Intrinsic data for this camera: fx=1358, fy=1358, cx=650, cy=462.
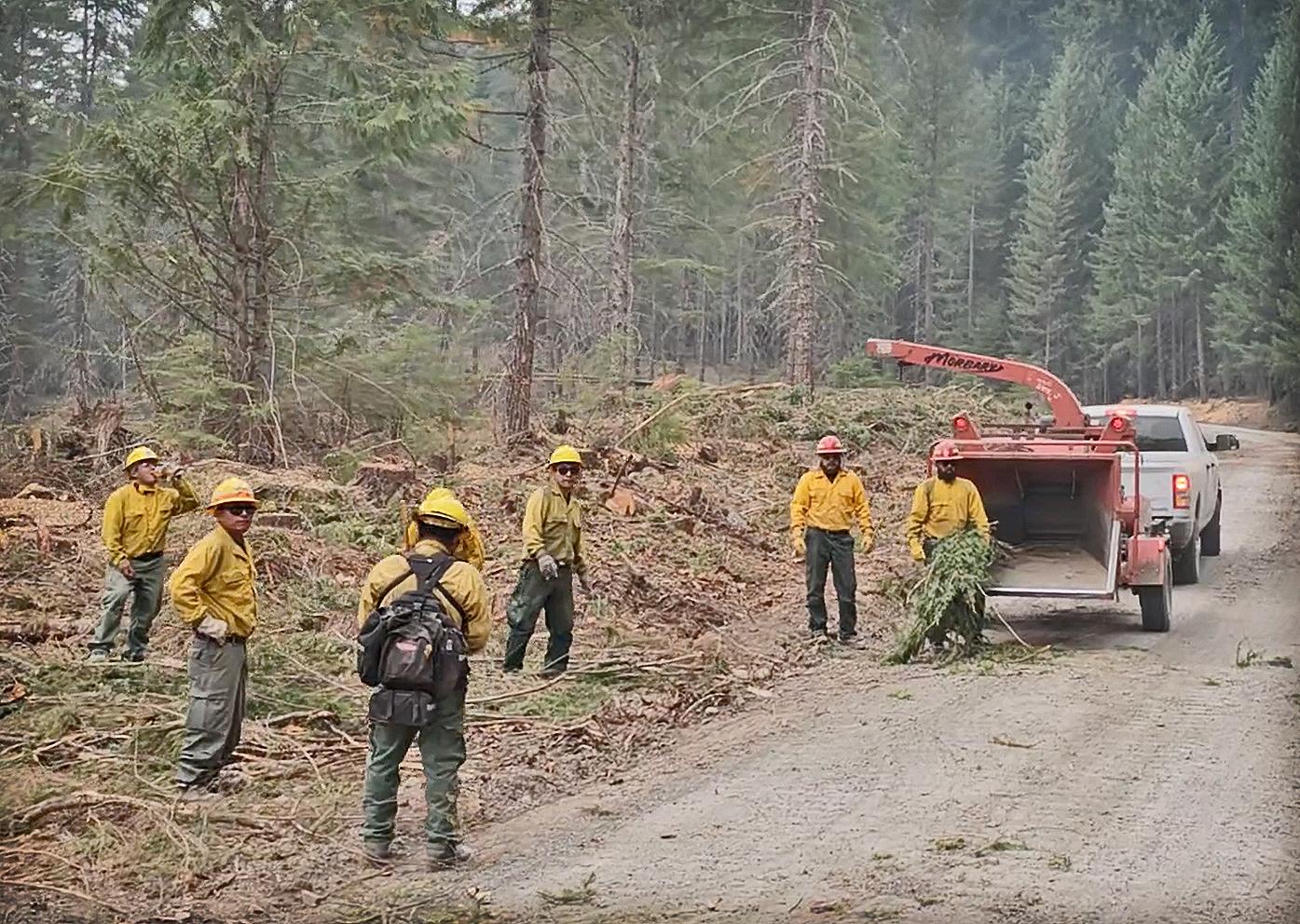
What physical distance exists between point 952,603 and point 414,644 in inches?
224

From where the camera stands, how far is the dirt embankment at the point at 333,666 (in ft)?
20.6

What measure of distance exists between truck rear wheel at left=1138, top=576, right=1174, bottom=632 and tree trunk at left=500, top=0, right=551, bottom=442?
30.6 ft

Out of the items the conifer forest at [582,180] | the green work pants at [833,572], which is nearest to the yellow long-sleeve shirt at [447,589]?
the conifer forest at [582,180]

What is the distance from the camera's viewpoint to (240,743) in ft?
26.1

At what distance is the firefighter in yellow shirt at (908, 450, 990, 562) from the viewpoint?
1079cm

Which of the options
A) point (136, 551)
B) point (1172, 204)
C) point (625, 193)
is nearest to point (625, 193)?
point (625, 193)

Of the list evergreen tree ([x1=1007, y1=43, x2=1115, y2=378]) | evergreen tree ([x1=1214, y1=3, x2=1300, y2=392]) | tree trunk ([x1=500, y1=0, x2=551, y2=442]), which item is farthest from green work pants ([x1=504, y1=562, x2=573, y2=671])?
tree trunk ([x1=500, y1=0, x2=551, y2=442])

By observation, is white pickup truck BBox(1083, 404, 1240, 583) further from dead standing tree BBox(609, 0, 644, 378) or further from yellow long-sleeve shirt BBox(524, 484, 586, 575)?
dead standing tree BBox(609, 0, 644, 378)

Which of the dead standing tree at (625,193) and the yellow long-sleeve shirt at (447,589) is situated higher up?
the dead standing tree at (625,193)

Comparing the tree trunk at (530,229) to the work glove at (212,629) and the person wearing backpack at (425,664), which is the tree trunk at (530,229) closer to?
the work glove at (212,629)

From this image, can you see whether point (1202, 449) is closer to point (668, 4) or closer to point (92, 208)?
point (92, 208)

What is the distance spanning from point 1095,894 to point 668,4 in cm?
2195

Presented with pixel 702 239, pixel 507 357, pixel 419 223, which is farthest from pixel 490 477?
pixel 702 239

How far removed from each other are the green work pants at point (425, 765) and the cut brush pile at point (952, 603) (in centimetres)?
515
